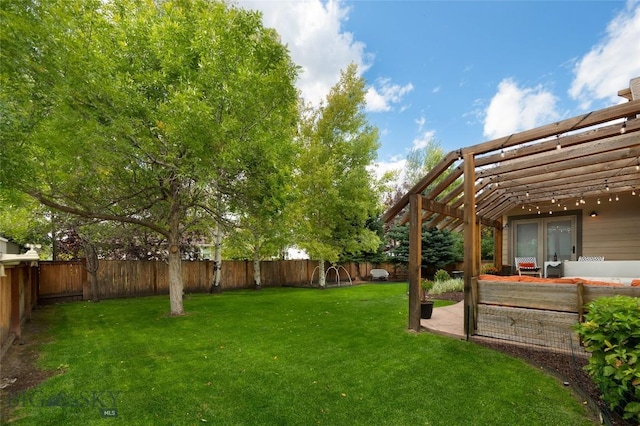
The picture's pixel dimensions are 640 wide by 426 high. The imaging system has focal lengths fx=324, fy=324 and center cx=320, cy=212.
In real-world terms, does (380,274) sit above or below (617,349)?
below

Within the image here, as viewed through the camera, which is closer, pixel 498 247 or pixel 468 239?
pixel 468 239

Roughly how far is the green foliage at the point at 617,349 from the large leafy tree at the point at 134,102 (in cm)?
535

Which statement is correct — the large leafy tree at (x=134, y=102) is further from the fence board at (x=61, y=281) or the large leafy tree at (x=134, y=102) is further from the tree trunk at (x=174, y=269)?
the fence board at (x=61, y=281)

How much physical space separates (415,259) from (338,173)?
9177mm

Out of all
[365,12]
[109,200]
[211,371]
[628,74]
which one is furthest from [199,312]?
[628,74]

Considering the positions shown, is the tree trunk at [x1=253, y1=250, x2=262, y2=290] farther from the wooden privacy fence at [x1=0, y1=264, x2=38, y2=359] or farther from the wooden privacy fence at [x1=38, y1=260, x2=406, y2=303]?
the wooden privacy fence at [x1=0, y1=264, x2=38, y2=359]

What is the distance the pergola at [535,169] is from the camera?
4.53 metres

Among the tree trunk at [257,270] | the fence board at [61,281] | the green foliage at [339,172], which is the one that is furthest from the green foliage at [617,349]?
the tree trunk at [257,270]

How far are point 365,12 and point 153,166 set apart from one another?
26.5 feet

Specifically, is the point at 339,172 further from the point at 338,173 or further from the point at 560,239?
the point at 560,239

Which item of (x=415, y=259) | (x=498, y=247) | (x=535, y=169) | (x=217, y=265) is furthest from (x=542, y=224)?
(x=217, y=265)

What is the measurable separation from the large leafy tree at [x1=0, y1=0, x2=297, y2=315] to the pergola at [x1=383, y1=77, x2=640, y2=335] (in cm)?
329

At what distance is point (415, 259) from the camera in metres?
5.77

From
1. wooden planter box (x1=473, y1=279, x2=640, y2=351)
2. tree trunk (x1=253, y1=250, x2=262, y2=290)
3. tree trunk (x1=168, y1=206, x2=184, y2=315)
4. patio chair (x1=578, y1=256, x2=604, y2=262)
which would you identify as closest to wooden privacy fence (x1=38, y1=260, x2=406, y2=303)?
tree trunk (x1=253, y1=250, x2=262, y2=290)
